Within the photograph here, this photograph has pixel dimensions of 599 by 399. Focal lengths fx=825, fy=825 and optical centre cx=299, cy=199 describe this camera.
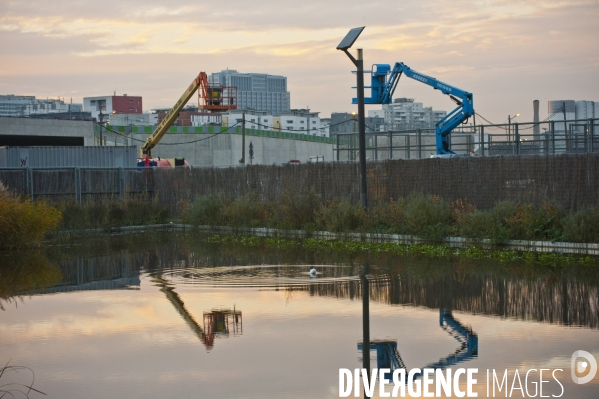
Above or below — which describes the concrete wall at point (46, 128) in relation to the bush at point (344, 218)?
above

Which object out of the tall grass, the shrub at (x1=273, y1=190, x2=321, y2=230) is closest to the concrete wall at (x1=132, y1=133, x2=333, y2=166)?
the shrub at (x1=273, y1=190, x2=321, y2=230)

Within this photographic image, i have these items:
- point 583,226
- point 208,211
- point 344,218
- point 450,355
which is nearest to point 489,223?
point 583,226

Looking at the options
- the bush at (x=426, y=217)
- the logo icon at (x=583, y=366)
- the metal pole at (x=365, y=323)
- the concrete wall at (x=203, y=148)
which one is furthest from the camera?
the concrete wall at (x=203, y=148)

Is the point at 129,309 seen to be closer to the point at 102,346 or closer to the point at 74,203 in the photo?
the point at 102,346

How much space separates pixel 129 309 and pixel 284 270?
210 inches

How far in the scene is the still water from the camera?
9.25m

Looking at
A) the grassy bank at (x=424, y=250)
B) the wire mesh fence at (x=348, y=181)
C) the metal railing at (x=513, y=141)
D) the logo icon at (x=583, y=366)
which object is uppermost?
the metal railing at (x=513, y=141)

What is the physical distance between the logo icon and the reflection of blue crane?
1162 millimetres

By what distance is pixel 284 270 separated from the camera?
1872 cm

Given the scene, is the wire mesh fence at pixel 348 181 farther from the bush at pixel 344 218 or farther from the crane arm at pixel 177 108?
the crane arm at pixel 177 108

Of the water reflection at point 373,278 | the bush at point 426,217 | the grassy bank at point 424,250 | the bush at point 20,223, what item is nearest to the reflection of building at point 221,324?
the water reflection at point 373,278

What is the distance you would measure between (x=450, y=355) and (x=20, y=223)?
1752 centimetres

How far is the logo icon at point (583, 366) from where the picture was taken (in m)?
8.95

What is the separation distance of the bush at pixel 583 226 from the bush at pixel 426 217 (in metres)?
3.97
